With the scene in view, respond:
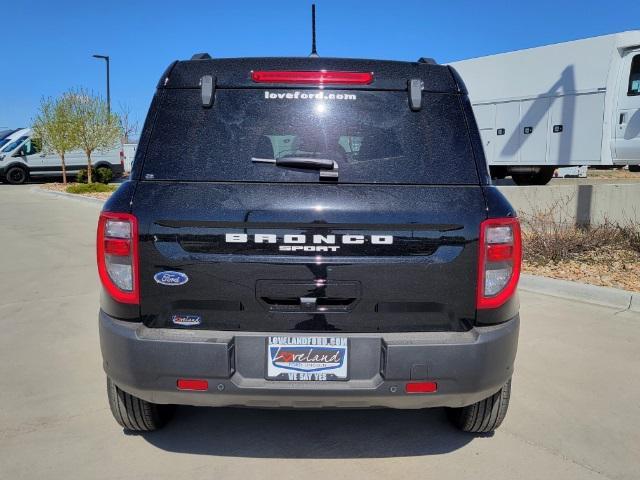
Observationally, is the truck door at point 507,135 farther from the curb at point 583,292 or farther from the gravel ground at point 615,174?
the gravel ground at point 615,174

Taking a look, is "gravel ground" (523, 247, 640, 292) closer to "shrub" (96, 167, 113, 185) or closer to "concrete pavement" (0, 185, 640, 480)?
"concrete pavement" (0, 185, 640, 480)

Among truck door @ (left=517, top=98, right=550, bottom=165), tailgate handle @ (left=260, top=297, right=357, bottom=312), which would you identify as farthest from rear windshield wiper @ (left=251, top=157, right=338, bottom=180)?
truck door @ (left=517, top=98, right=550, bottom=165)

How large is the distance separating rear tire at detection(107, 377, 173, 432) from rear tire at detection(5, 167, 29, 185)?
27897 millimetres

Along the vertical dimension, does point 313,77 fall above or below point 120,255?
above

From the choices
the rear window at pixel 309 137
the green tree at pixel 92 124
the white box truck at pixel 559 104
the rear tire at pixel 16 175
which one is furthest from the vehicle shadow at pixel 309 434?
the rear tire at pixel 16 175

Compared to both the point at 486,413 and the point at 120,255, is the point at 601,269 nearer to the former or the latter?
the point at 486,413

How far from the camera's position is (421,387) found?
2.50 m

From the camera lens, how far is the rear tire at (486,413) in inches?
118

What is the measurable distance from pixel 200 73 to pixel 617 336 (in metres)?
4.18

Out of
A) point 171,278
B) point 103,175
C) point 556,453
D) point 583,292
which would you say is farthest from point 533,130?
point 103,175

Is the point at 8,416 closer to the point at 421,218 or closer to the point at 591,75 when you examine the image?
the point at 421,218

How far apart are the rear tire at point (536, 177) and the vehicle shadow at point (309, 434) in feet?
43.4

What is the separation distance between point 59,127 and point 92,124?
1.35 metres

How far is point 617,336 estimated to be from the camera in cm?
489
